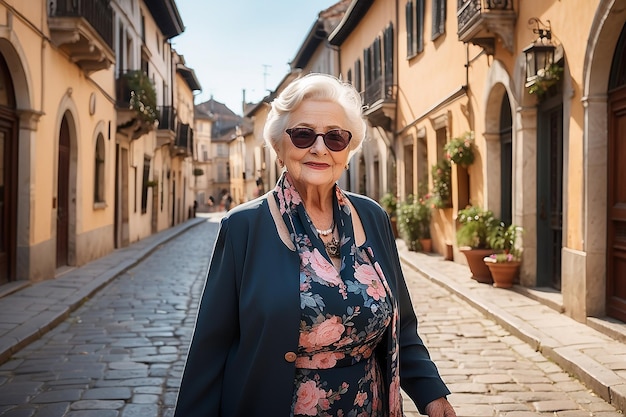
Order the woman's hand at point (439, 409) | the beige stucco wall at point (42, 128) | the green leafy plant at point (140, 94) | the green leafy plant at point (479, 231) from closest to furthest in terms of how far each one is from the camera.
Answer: the woman's hand at point (439, 409)
the beige stucco wall at point (42, 128)
the green leafy plant at point (479, 231)
the green leafy plant at point (140, 94)

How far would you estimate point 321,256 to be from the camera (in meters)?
2.22

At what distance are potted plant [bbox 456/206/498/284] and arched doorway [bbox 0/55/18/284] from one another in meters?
7.05

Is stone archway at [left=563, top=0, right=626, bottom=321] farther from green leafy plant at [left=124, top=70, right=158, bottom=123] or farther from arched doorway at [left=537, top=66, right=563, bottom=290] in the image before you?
green leafy plant at [left=124, top=70, right=158, bottom=123]

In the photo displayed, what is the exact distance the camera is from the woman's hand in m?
2.30

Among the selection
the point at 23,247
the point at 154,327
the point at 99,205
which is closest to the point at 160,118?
Result: the point at 99,205

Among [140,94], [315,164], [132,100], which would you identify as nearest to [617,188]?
[315,164]

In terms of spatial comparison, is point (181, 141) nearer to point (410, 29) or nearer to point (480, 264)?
point (410, 29)

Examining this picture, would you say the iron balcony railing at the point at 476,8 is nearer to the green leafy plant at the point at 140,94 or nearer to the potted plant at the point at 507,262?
the potted plant at the point at 507,262

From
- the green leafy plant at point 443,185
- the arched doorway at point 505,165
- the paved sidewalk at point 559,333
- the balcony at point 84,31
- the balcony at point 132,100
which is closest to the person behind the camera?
the paved sidewalk at point 559,333

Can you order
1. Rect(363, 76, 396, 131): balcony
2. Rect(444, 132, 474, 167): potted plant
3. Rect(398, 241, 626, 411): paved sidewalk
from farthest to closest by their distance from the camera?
Rect(363, 76, 396, 131): balcony, Rect(444, 132, 474, 167): potted plant, Rect(398, 241, 626, 411): paved sidewalk

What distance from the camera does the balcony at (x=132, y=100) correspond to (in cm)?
1738

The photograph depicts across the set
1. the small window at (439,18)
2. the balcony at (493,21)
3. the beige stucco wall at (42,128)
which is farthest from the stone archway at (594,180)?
the beige stucco wall at (42,128)

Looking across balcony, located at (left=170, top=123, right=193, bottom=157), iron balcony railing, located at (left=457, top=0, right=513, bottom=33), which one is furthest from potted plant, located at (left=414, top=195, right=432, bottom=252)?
balcony, located at (left=170, top=123, right=193, bottom=157)

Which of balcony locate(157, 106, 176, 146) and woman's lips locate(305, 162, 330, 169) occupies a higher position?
balcony locate(157, 106, 176, 146)
